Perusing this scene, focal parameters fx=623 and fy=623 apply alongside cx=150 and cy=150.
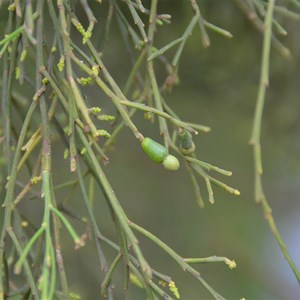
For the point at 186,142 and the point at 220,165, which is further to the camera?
the point at 220,165

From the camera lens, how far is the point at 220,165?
2.10 metres

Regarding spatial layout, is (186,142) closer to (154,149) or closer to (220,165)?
(154,149)

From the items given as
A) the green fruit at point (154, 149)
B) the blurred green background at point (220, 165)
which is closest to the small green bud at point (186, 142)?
the green fruit at point (154, 149)

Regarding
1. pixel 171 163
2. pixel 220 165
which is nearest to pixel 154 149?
pixel 171 163

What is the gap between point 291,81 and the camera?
4.84ft

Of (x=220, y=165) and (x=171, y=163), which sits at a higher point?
(x=171, y=163)

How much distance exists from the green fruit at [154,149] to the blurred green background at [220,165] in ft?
2.41

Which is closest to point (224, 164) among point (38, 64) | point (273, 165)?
point (273, 165)

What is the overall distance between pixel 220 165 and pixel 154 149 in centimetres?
148

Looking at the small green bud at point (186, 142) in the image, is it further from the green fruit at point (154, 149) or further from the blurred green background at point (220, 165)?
the blurred green background at point (220, 165)

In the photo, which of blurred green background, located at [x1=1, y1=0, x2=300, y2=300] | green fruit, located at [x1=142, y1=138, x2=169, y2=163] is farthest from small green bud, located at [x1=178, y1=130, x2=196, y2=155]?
blurred green background, located at [x1=1, y1=0, x2=300, y2=300]

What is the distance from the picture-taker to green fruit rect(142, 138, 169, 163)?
0.64m

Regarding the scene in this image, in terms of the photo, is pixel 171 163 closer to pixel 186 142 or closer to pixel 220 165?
pixel 186 142

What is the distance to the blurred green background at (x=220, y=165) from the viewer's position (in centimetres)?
146
